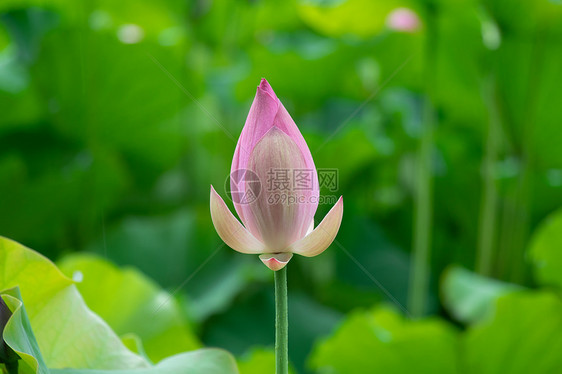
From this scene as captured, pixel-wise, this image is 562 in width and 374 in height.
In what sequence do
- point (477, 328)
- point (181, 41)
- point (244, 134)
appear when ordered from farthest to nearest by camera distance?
point (181, 41) → point (477, 328) → point (244, 134)

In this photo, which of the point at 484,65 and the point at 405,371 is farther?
the point at 484,65

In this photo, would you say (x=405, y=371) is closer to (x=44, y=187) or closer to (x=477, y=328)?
(x=477, y=328)

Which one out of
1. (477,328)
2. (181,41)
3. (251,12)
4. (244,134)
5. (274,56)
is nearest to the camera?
(244,134)

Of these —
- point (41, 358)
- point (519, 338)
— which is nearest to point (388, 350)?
point (519, 338)

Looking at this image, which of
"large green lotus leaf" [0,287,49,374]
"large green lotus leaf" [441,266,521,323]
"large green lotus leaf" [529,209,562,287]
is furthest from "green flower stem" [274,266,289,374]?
"large green lotus leaf" [529,209,562,287]

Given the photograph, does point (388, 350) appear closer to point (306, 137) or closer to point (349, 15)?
point (306, 137)

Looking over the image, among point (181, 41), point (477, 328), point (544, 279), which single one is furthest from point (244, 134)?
point (181, 41)

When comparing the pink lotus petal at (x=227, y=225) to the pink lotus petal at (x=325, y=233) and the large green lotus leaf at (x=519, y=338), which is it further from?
the large green lotus leaf at (x=519, y=338)
